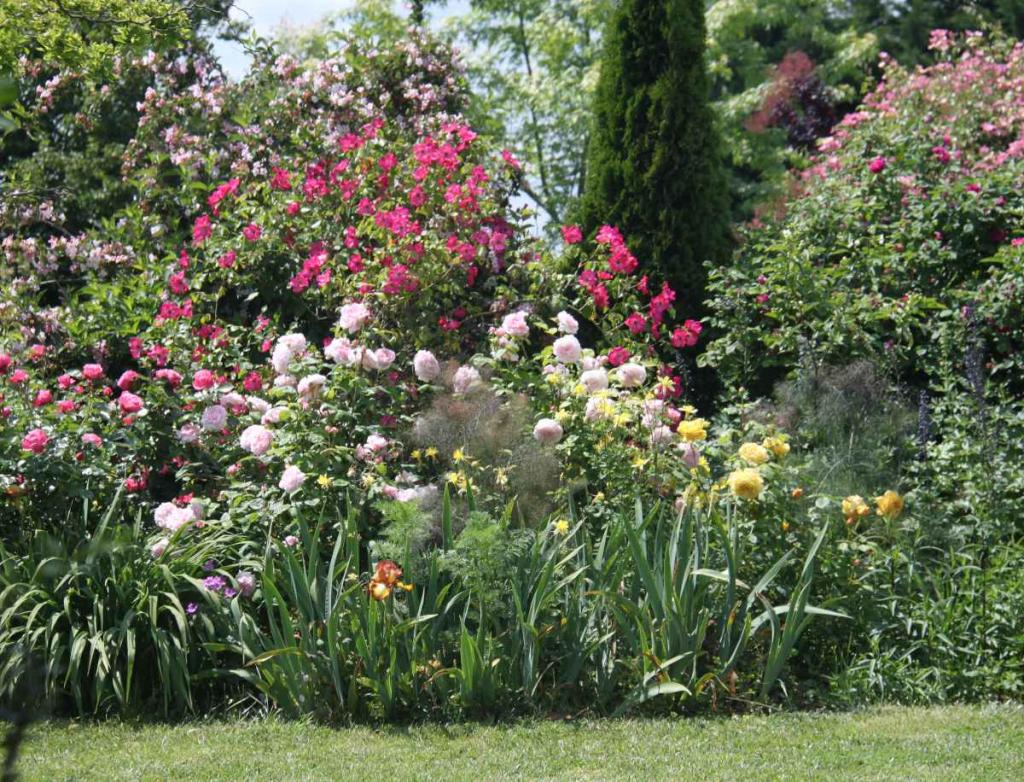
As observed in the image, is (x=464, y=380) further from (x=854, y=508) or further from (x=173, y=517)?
(x=854, y=508)

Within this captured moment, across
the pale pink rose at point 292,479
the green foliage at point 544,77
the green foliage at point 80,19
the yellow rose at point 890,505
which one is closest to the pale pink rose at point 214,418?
the pale pink rose at point 292,479

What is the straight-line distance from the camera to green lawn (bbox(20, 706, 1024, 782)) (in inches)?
137

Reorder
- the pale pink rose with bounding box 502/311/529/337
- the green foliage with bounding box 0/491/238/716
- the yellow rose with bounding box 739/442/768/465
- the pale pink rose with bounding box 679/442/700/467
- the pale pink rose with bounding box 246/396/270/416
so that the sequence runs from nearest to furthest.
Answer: the green foliage with bounding box 0/491/238/716
the yellow rose with bounding box 739/442/768/465
the pale pink rose with bounding box 679/442/700/467
the pale pink rose with bounding box 246/396/270/416
the pale pink rose with bounding box 502/311/529/337

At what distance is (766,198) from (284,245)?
8.58m

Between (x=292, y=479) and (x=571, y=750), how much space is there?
1.68 m

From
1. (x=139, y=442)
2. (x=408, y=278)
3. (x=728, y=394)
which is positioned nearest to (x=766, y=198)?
(x=728, y=394)

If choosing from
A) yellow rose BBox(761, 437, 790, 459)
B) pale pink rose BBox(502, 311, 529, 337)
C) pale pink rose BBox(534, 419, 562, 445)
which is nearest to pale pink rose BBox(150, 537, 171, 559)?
pale pink rose BBox(534, 419, 562, 445)

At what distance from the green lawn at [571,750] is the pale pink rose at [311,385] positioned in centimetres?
159

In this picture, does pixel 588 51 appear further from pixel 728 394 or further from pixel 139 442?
pixel 139 442

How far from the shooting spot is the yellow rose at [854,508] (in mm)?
4410

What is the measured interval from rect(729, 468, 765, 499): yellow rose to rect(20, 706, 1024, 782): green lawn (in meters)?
0.82

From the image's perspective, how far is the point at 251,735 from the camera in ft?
12.9

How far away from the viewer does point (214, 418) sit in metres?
5.21

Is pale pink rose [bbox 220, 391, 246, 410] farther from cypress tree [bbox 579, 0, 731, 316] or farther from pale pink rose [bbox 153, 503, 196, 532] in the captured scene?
cypress tree [bbox 579, 0, 731, 316]
